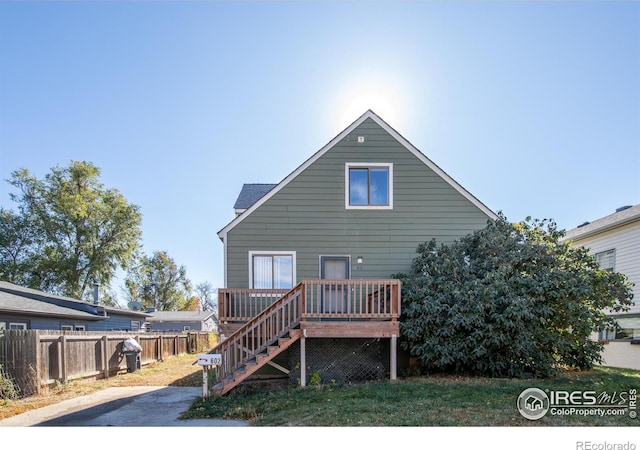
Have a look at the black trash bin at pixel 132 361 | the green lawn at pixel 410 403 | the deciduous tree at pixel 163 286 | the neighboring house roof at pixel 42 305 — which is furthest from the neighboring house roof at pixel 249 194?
the deciduous tree at pixel 163 286

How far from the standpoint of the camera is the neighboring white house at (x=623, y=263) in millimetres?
11633

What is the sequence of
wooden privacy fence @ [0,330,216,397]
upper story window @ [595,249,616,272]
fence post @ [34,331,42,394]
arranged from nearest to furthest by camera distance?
1. wooden privacy fence @ [0,330,216,397]
2. fence post @ [34,331,42,394]
3. upper story window @ [595,249,616,272]

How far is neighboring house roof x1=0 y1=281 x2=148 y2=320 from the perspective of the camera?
508 inches

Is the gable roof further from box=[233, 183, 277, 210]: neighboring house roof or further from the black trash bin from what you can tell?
the black trash bin

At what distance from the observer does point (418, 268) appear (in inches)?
381

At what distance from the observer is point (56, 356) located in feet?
32.3

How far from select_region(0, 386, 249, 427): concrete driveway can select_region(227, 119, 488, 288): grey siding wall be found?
314 centimetres

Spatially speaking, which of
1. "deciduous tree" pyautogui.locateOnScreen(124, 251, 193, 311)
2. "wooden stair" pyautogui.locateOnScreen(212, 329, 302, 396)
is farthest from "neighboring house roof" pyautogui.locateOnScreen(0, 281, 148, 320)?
"deciduous tree" pyautogui.locateOnScreen(124, 251, 193, 311)

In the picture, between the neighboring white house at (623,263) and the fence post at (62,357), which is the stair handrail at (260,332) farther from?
the neighboring white house at (623,263)

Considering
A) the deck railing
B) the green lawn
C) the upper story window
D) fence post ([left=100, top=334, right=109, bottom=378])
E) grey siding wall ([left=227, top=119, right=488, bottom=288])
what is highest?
grey siding wall ([left=227, top=119, right=488, bottom=288])

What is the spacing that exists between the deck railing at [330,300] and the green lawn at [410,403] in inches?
60.1

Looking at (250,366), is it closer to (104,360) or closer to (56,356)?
(56,356)

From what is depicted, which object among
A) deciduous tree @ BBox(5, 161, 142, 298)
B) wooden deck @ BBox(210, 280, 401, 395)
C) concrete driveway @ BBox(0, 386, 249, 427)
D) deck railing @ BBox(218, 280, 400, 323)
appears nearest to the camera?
concrete driveway @ BBox(0, 386, 249, 427)
